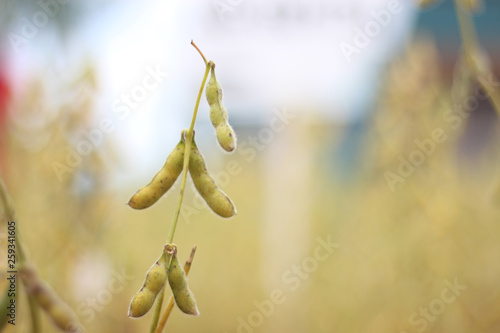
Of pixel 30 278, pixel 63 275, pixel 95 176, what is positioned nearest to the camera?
pixel 30 278

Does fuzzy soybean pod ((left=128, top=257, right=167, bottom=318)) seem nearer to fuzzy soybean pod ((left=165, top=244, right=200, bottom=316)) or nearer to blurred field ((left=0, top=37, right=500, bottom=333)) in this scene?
fuzzy soybean pod ((left=165, top=244, right=200, bottom=316))

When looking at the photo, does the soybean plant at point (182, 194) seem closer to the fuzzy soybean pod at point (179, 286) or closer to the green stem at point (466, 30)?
the fuzzy soybean pod at point (179, 286)

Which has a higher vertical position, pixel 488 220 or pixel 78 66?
pixel 78 66

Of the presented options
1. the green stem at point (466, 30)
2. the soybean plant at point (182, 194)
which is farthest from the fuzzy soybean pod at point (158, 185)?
the green stem at point (466, 30)

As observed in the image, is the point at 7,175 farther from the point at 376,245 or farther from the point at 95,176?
the point at 376,245

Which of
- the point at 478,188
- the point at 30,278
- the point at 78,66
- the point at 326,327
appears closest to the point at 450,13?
the point at 478,188

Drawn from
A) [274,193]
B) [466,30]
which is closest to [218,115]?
[466,30]

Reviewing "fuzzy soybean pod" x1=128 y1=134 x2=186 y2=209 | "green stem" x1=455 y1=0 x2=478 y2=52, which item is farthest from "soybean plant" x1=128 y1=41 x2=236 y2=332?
"green stem" x1=455 y1=0 x2=478 y2=52
